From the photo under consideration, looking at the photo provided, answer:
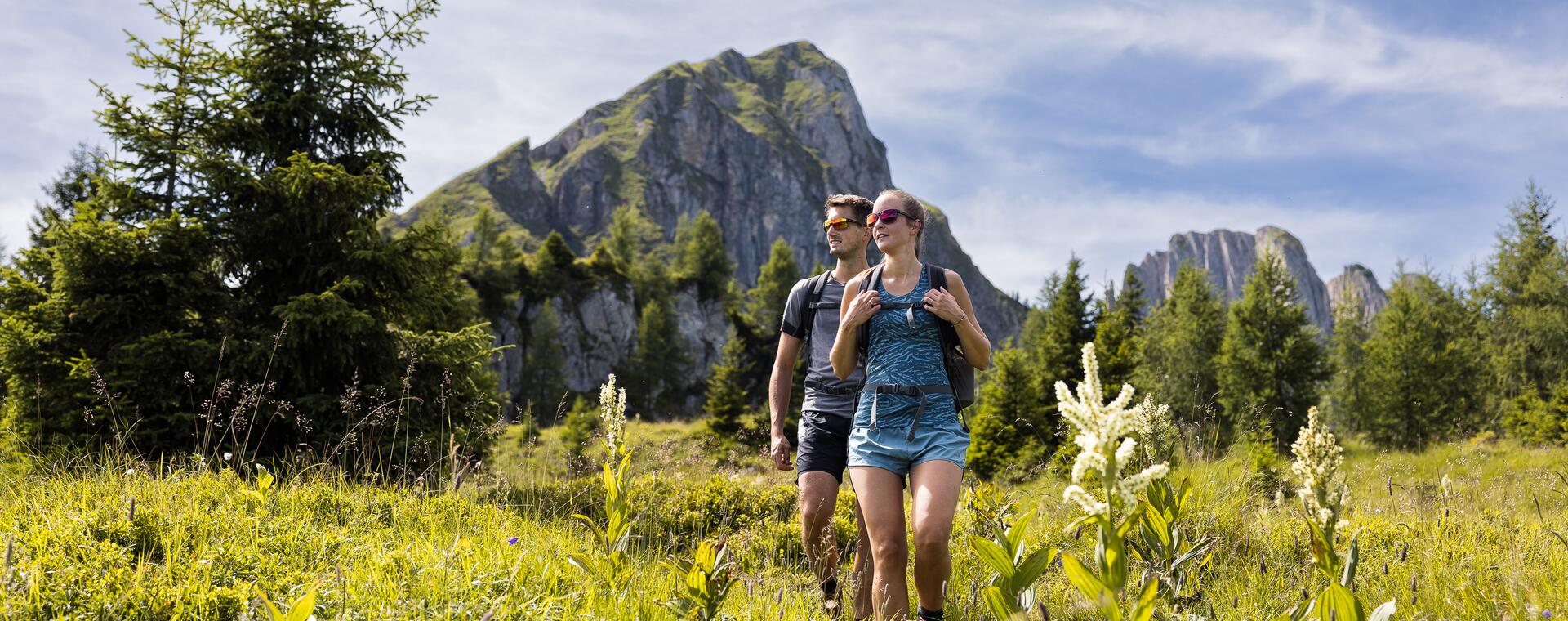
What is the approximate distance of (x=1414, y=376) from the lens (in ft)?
83.9

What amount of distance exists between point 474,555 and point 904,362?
2363 millimetres

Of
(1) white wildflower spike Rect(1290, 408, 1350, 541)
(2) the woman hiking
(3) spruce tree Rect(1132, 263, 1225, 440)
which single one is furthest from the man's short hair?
(3) spruce tree Rect(1132, 263, 1225, 440)

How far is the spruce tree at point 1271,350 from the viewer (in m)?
25.0

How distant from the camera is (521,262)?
4856 cm

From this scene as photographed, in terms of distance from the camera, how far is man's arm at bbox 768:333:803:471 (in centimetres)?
403

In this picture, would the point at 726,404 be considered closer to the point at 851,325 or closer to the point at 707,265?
the point at 851,325

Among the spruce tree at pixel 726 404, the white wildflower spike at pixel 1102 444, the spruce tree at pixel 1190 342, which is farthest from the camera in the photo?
the spruce tree at pixel 1190 342

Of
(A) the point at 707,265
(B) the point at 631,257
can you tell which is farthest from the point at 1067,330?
(B) the point at 631,257

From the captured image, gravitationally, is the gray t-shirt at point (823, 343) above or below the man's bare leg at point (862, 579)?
above

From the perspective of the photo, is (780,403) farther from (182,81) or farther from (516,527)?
(182,81)

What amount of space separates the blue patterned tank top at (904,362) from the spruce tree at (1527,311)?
2943 centimetres

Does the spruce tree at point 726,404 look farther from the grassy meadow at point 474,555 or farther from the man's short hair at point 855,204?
the man's short hair at point 855,204

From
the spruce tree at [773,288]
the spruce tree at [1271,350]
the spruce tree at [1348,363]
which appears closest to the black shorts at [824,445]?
the spruce tree at [1271,350]

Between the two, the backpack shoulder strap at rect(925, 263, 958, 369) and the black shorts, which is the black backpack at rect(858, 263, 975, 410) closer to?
the backpack shoulder strap at rect(925, 263, 958, 369)
